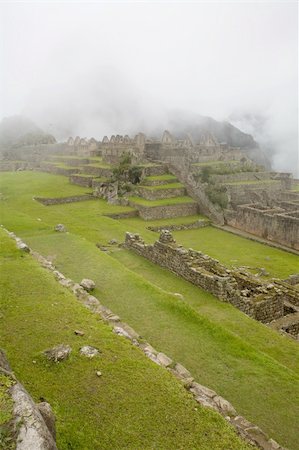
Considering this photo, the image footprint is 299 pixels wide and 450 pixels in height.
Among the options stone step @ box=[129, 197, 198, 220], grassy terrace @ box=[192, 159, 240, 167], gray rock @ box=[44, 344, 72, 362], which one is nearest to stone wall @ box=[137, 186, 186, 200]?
stone step @ box=[129, 197, 198, 220]

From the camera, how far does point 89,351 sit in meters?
7.64

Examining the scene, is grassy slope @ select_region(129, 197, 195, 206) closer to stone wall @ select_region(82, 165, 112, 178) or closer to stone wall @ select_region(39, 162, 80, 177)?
stone wall @ select_region(82, 165, 112, 178)

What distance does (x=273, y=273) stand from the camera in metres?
20.9

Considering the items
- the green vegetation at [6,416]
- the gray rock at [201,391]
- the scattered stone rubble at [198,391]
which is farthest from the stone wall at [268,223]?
the green vegetation at [6,416]

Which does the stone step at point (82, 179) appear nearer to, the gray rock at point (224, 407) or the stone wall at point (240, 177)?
the stone wall at point (240, 177)

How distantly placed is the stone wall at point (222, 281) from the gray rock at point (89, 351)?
6.34m

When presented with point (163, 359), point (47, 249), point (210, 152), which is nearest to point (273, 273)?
point (47, 249)

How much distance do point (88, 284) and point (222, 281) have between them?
4153 mm

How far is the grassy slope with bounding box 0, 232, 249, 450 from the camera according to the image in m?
5.70

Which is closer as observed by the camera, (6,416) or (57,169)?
(6,416)

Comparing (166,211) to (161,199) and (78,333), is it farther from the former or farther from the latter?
(78,333)

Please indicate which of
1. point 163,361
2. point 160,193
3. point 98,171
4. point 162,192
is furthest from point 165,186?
point 163,361

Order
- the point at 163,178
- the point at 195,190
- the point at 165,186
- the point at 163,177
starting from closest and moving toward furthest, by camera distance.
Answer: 1. the point at 195,190
2. the point at 165,186
3. the point at 163,178
4. the point at 163,177

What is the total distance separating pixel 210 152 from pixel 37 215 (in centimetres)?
2751
